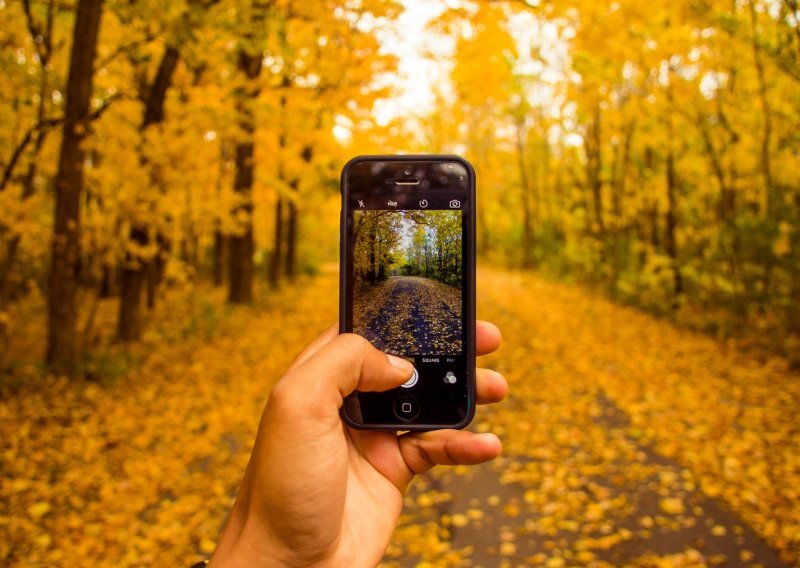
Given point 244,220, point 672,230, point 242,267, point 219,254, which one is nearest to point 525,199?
point 672,230

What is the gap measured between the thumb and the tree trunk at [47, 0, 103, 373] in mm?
7404

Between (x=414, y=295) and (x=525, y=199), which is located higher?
(x=525, y=199)

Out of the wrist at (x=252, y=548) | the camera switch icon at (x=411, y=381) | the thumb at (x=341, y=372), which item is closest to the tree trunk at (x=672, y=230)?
the camera switch icon at (x=411, y=381)

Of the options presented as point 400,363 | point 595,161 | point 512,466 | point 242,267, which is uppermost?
point 595,161

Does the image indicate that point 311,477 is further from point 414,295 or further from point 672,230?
point 672,230

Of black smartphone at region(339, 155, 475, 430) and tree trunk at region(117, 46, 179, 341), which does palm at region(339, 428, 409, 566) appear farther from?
tree trunk at region(117, 46, 179, 341)

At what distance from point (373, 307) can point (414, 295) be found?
6.4 inches

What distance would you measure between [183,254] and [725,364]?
18960 mm

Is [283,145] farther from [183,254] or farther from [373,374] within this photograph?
[373,374]

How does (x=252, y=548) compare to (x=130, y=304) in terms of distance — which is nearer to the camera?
(x=252, y=548)

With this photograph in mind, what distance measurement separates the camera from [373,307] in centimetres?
216

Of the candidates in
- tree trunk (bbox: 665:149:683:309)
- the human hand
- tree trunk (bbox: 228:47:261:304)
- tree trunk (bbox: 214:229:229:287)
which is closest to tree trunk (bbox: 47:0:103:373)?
tree trunk (bbox: 228:47:261:304)

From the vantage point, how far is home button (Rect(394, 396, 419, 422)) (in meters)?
2.07

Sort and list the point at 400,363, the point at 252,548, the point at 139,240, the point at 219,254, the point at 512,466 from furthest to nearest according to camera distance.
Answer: the point at 219,254, the point at 139,240, the point at 512,466, the point at 400,363, the point at 252,548
